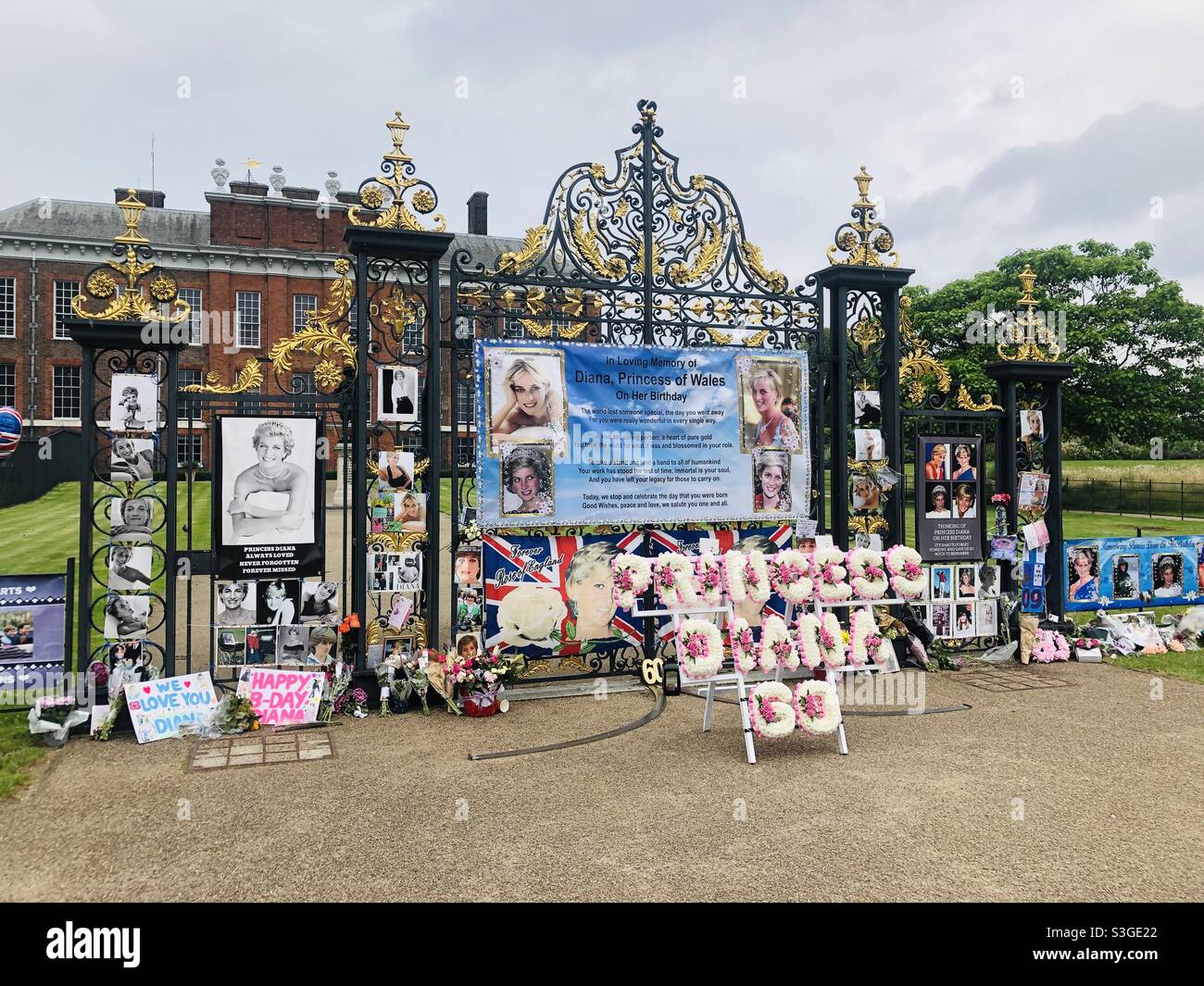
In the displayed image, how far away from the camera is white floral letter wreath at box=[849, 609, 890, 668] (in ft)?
23.5

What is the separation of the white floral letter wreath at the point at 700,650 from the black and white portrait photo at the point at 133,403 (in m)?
4.85

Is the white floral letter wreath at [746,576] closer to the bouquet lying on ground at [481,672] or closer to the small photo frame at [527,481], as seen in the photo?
the small photo frame at [527,481]

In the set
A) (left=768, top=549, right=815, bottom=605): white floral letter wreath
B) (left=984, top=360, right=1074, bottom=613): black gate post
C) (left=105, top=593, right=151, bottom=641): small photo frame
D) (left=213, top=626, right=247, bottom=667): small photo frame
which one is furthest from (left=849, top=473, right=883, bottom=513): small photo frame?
(left=105, top=593, right=151, bottom=641): small photo frame

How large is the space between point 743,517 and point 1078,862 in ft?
16.2

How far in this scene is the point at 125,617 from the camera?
7418 mm

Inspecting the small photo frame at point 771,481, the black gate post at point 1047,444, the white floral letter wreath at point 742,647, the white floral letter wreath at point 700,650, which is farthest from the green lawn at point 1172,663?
the white floral letter wreath at point 700,650

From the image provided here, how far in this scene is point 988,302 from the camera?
35.8 m

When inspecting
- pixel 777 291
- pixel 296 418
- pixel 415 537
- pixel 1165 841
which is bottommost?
pixel 1165 841

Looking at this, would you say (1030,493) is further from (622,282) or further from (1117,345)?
(1117,345)

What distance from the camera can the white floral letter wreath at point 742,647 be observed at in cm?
686

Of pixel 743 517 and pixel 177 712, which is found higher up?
pixel 743 517

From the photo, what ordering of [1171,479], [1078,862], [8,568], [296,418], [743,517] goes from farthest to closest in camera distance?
1. [1171,479]
2. [8,568]
3. [743,517]
4. [296,418]
5. [1078,862]
